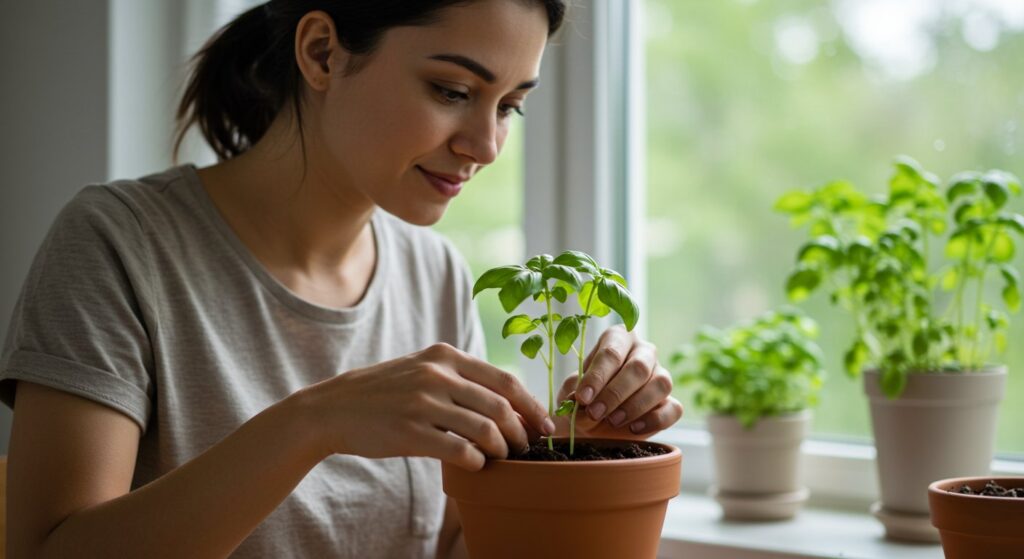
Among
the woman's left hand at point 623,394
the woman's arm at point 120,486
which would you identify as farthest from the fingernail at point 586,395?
the woman's arm at point 120,486

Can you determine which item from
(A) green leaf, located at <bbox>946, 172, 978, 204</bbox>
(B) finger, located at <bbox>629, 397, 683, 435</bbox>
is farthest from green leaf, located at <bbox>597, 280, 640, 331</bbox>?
(A) green leaf, located at <bbox>946, 172, 978, 204</bbox>

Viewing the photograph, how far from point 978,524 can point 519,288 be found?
1.47 ft

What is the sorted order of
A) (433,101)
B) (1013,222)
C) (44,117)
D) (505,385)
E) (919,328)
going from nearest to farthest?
1. (505,385)
2. (433,101)
3. (1013,222)
4. (919,328)
5. (44,117)

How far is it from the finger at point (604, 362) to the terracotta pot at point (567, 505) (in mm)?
149

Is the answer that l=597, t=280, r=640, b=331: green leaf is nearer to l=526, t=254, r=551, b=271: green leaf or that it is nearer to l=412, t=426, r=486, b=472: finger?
l=526, t=254, r=551, b=271: green leaf

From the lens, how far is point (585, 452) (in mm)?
974

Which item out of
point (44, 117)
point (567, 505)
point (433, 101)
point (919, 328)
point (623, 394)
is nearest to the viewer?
point (567, 505)

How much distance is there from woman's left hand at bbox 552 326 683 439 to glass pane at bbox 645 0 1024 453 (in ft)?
2.34

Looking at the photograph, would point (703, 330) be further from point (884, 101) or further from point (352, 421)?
point (352, 421)

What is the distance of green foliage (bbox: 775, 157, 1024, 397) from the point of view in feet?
4.39

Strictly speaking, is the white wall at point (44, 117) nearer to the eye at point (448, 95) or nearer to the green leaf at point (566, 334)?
the eye at point (448, 95)

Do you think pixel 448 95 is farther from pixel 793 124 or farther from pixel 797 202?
pixel 793 124

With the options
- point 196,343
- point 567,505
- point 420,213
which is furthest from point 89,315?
point 567,505

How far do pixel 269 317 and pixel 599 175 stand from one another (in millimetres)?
717
